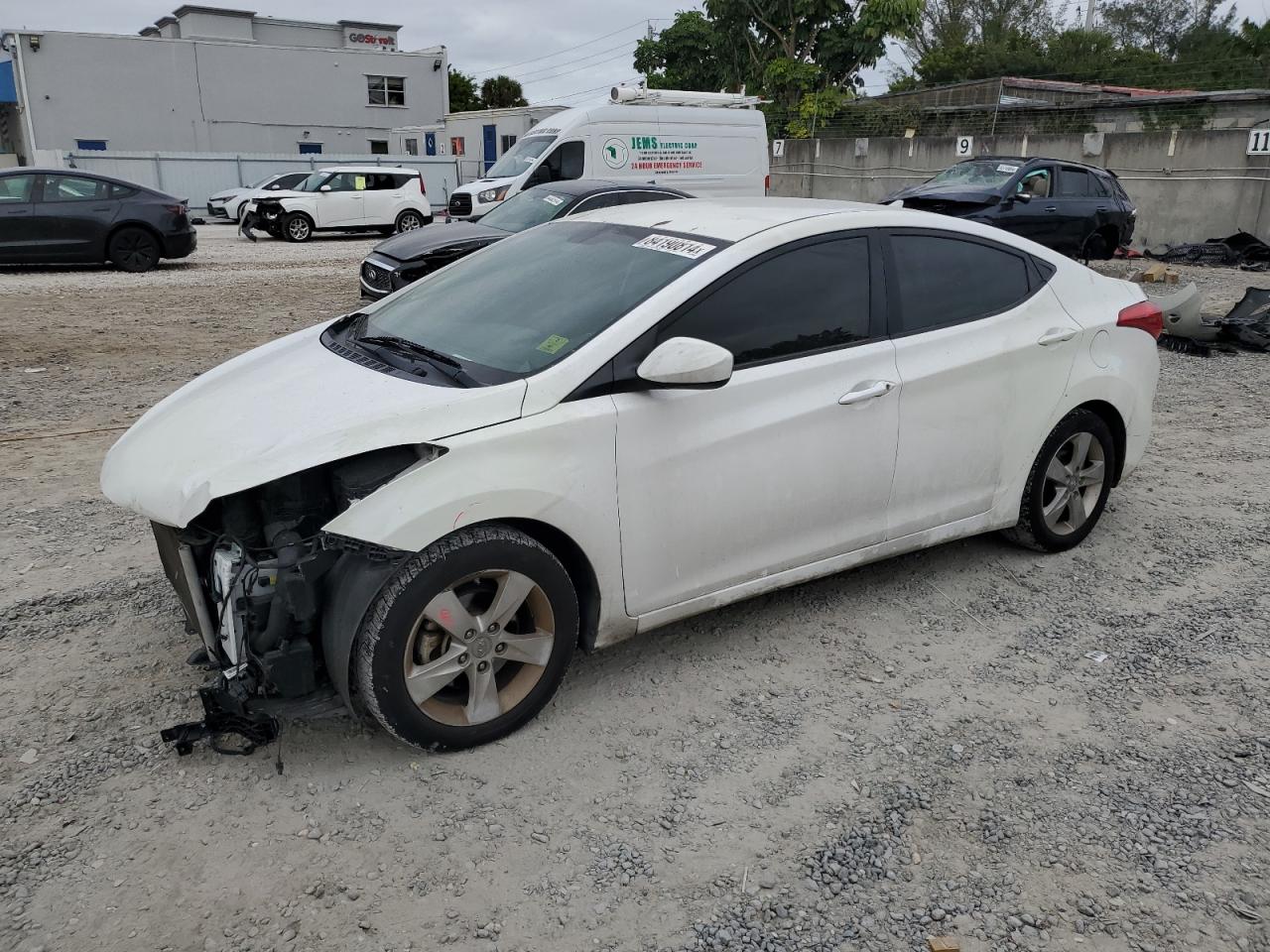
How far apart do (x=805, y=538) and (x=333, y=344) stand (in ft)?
6.45

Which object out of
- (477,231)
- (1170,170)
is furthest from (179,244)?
(1170,170)

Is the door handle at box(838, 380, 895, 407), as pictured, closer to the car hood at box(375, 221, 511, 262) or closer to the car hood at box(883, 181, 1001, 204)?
the car hood at box(375, 221, 511, 262)

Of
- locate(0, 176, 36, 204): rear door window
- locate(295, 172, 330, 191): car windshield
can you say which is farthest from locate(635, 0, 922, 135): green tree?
locate(0, 176, 36, 204): rear door window

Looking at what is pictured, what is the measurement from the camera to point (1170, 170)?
19625mm

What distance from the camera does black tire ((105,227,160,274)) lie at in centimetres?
1548

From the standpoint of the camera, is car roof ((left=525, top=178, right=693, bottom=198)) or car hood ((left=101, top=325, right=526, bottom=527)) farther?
car roof ((left=525, top=178, right=693, bottom=198))

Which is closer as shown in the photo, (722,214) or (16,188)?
(722,214)

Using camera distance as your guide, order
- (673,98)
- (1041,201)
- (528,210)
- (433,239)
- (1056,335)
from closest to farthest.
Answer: (1056,335)
(433,239)
(528,210)
(1041,201)
(673,98)

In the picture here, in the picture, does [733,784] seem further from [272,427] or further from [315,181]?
[315,181]

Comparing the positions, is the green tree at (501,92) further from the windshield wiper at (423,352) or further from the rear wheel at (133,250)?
the windshield wiper at (423,352)

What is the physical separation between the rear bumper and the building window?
110 ft

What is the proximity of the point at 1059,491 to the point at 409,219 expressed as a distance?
69.5 feet

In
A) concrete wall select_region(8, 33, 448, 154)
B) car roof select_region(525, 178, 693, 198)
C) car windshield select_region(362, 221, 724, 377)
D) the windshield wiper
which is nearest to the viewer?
the windshield wiper

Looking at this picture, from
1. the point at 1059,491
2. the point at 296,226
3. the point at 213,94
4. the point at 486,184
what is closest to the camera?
the point at 1059,491
